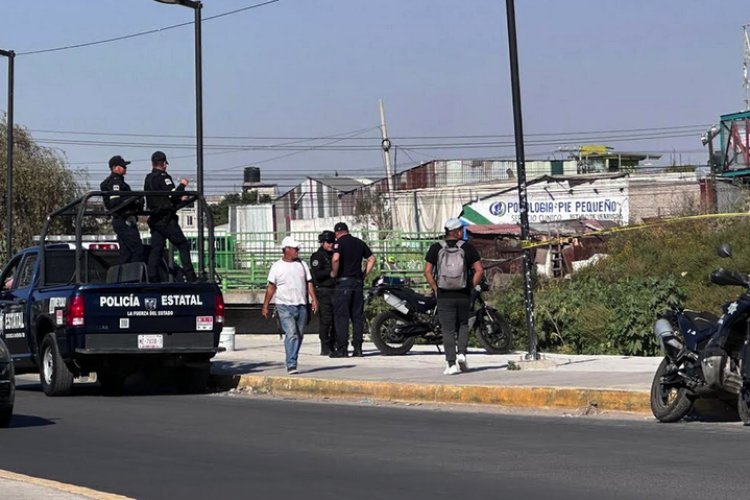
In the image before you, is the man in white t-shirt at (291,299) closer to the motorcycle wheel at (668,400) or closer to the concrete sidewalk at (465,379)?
the concrete sidewalk at (465,379)

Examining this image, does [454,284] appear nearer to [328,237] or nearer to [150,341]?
[150,341]

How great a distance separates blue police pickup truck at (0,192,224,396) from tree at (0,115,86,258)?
3174 cm

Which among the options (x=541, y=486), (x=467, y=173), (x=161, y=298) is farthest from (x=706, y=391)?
(x=467, y=173)

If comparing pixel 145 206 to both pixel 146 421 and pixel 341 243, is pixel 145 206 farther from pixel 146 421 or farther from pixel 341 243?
pixel 146 421

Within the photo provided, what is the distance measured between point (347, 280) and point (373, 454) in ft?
30.5

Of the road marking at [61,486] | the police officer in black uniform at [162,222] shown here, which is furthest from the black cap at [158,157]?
the road marking at [61,486]

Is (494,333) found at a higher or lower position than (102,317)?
lower

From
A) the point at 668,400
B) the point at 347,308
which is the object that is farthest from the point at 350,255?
the point at 668,400

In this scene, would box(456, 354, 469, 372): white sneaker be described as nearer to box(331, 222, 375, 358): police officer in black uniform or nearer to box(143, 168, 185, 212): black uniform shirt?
box(331, 222, 375, 358): police officer in black uniform

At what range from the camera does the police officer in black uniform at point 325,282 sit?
782 inches

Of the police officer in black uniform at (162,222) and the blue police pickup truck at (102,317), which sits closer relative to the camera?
the blue police pickup truck at (102,317)

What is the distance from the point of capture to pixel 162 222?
17.5 metres

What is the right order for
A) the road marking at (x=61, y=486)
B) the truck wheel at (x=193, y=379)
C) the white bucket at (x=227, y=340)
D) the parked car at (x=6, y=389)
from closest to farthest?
the road marking at (x=61, y=486)
the parked car at (x=6, y=389)
the truck wheel at (x=193, y=379)
the white bucket at (x=227, y=340)

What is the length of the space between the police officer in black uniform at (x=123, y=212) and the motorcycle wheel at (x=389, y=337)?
161 inches
